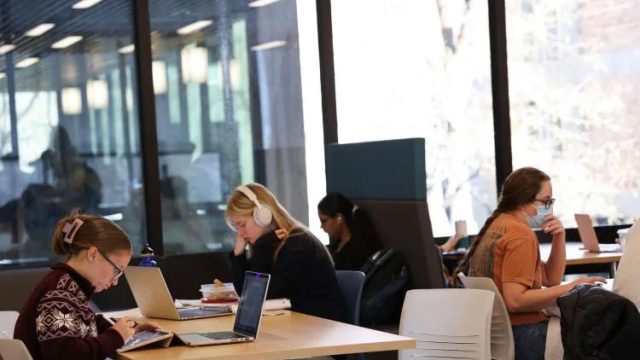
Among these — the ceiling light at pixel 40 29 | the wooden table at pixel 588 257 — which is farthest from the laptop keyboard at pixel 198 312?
the ceiling light at pixel 40 29

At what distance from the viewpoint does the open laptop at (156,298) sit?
424cm

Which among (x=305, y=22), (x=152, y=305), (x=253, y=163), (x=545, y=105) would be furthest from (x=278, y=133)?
(x=152, y=305)

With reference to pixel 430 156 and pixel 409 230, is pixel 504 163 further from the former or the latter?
pixel 409 230

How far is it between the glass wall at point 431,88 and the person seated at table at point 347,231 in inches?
46.4

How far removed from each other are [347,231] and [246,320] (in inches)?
106

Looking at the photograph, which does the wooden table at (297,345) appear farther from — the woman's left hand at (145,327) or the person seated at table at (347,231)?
the person seated at table at (347,231)

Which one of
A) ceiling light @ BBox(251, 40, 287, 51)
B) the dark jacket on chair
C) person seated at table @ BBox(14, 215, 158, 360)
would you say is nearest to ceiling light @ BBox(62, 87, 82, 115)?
ceiling light @ BBox(251, 40, 287, 51)

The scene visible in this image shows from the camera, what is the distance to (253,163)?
7.25m

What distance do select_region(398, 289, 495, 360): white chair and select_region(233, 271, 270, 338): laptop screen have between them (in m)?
0.66

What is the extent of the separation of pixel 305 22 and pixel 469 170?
61.3 inches

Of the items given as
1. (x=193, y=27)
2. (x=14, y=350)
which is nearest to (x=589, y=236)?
(x=193, y=27)

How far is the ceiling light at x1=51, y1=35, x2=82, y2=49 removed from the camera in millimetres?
6755

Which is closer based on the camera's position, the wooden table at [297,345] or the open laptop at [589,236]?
the wooden table at [297,345]

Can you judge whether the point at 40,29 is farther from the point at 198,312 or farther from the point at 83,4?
the point at 198,312
